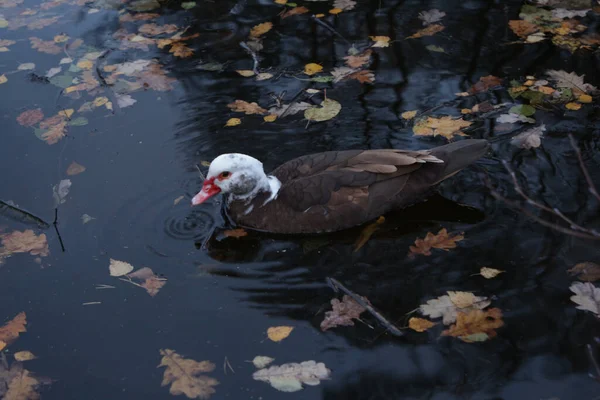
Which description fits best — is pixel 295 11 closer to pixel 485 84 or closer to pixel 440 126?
pixel 485 84

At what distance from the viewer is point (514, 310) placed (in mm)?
4684

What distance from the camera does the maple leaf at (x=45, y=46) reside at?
28.9 ft

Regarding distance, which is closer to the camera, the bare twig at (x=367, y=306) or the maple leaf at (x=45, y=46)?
the bare twig at (x=367, y=306)

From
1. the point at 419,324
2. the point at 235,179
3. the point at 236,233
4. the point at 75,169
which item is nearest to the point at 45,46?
the point at 75,169

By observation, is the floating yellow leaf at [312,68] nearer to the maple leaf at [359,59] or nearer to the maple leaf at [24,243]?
the maple leaf at [359,59]

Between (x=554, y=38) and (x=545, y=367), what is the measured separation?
4.93 meters

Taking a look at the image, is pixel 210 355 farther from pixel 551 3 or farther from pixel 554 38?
pixel 551 3

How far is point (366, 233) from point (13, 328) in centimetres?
278

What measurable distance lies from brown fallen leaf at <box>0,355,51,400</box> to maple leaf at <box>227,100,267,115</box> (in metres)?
3.57

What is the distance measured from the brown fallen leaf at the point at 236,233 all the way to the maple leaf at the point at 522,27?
4.40 metres

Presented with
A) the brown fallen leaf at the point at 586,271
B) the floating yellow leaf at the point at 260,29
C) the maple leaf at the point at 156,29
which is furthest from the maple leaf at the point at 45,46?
the brown fallen leaf at the point at 586,271

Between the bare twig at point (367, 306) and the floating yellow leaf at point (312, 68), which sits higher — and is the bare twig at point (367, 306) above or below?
below

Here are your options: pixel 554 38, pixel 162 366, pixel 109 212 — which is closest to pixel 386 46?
pixel 554 38

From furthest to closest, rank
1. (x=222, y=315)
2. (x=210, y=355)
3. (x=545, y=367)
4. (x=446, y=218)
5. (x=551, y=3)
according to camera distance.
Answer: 1. (x=551, y=3)
2. (x=446, y=218)
3. (x=222, y=315)
4. (x=210, y=355)
5. (x=545, y=367)
